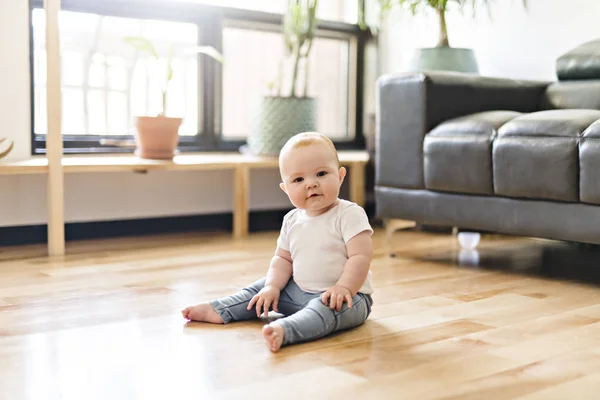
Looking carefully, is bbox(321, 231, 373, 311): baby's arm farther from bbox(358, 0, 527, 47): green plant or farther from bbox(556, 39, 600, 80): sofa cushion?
bbox(358, 0, 527, 47): green plant

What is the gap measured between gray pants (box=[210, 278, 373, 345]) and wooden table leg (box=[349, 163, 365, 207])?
169cm

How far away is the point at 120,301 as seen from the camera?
1.87m

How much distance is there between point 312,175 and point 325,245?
0.15m

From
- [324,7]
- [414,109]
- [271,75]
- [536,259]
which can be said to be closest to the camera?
[414,109]

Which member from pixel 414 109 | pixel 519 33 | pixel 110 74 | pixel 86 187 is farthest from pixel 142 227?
pixel 519 33

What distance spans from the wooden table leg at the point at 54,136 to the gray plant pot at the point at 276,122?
0.94 meters

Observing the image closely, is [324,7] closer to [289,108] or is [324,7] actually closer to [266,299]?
[289,108]

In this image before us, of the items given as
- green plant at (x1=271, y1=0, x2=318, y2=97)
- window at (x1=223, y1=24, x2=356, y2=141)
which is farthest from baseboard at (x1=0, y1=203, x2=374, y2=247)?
green plant at (x1=271, y1=0, x2=318, y2=97)

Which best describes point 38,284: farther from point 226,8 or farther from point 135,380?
point 226,8

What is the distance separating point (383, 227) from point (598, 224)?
4.85 ft

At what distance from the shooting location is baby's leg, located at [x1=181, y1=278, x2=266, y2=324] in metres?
1.66

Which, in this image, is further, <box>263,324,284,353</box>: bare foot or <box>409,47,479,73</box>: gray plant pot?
<box>409,47,479,73</box>: gray plant pot

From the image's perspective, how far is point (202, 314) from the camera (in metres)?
1.66

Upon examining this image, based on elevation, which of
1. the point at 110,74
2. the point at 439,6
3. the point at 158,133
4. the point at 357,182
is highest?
the point at 439,6
